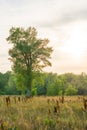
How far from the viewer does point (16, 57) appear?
195 ft

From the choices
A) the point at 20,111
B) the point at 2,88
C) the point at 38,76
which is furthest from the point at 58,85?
the point at 20,111

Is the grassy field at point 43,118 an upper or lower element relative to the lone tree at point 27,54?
lower

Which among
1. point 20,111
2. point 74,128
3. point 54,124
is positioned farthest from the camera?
point 20,111

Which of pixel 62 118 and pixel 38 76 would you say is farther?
pixel 38 76

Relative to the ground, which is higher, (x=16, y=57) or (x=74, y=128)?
(x=16, y=57)

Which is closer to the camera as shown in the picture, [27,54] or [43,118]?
[43,118]

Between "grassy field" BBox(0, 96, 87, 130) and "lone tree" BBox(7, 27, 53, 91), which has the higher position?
"lone tree" BBox(7, 27, 53, 91)

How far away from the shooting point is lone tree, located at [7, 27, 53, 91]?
59.5 meters

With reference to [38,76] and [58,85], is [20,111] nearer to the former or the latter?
[38,76]

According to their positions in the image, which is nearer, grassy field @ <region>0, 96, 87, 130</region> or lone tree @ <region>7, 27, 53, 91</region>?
grassy field @ <region>0, 96, 87, 130</region>

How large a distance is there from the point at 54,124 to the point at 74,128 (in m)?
0.76

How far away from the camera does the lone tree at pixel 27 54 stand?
2341 inches

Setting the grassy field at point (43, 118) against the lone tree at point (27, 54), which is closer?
the grassy field at point (43, 118)

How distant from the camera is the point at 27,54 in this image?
59250 mm
